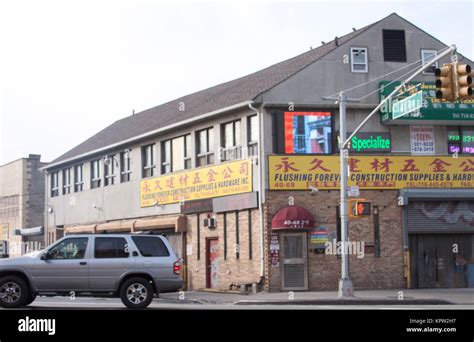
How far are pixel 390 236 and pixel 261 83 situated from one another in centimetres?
836

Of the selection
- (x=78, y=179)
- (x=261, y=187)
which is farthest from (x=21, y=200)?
(x=261, y=187)

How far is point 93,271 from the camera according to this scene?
17.4 m

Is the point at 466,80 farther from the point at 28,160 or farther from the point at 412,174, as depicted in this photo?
the point at 28,160


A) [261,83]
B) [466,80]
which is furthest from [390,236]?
[466,80]

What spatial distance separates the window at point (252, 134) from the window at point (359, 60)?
4555mm

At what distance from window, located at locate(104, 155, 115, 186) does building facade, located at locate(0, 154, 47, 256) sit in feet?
57.3

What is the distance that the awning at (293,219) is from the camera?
2705cm

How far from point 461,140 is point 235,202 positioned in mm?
9616

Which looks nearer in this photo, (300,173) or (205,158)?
(300,173)

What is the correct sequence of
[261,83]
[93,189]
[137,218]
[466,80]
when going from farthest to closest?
[93,189]
[137,218]
[261,83]
[466,80]

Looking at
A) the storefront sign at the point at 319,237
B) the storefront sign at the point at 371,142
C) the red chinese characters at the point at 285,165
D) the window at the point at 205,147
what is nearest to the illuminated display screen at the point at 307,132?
the red chinese characters at the point at 285,165

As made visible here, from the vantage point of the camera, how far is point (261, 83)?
30.8m

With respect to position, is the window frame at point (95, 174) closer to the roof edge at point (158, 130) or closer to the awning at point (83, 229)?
the roof edge at point (158, 130)

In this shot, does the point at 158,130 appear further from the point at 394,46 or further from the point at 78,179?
the point at 394,46
